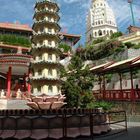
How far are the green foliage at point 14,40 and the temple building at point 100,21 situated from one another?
3362 cm

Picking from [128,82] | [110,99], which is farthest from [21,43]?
[110,99]

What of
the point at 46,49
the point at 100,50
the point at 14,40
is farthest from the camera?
the point at 14,40

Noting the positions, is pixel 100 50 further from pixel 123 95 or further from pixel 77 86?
pixel 77 86

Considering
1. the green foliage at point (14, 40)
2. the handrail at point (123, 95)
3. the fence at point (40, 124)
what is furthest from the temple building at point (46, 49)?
the green foliage at point (14, 40)

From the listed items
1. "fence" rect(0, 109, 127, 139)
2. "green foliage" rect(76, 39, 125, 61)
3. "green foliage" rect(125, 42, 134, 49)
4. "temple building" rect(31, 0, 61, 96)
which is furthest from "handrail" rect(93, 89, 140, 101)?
"green foliage" rect(125, 42, 134, 49)

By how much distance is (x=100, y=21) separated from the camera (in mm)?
88562

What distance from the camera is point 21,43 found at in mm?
55500

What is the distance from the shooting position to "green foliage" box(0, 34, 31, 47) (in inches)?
2131

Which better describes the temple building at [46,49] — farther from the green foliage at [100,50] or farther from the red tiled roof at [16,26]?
the red tiled roof at [16,26]

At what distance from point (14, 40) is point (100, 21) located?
40427mm

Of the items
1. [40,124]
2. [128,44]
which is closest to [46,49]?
[40,124]

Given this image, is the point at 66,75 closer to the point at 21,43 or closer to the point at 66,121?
the point at 66,121

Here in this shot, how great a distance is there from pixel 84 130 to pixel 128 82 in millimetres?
22647

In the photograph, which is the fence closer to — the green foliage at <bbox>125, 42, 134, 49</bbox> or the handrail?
the handrail
